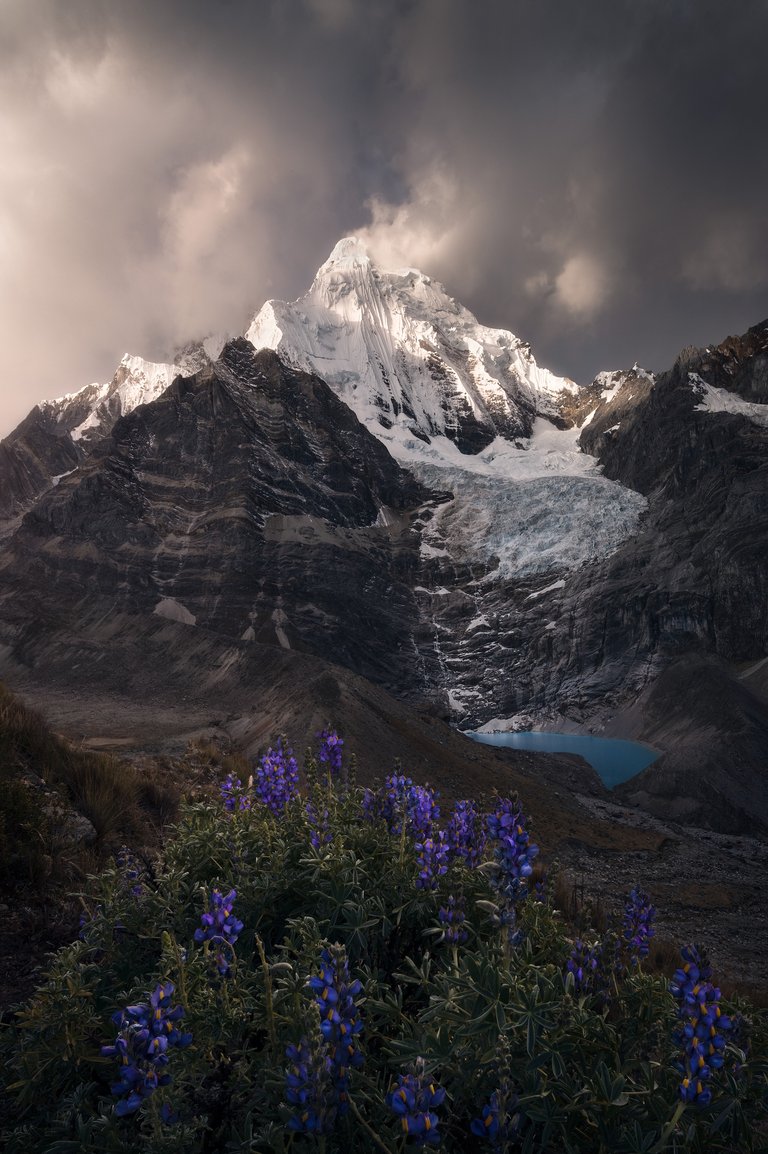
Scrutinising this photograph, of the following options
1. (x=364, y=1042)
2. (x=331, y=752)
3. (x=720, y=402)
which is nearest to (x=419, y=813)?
(x=331, y=752)

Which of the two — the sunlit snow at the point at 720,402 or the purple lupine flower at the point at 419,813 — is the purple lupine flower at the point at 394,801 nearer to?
the purple lupine flower at the point at 419,813

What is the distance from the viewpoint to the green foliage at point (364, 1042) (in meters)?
2.51

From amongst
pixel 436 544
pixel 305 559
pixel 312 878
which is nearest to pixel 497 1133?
pixel 312 878

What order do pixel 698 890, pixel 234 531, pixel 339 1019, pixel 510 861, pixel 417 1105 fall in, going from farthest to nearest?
pixel 234 531
pixel 698 890
pixel 510 861
pixel 339 1019
pixel 417 1105

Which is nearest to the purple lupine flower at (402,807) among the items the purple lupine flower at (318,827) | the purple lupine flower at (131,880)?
the purple lupine flower at (318,827)

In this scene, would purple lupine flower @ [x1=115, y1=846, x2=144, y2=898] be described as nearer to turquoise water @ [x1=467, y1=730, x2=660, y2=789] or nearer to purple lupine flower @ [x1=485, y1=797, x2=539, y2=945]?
purple lupine flower @ [x1=485, y1=797, x2=539, y2=945]

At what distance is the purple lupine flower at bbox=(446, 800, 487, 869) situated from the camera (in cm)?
482

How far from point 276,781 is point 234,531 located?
429 feet

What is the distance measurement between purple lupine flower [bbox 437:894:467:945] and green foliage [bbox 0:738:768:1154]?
0.49 ft

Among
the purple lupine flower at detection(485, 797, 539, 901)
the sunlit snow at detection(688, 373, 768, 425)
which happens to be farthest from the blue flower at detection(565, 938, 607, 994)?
the sunlit snow at detection(688, 373, 768, 425)

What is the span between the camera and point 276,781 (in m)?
5.60

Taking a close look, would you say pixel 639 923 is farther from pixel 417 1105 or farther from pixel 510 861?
pixel 417 1105

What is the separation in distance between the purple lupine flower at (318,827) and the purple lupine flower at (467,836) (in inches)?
39.0

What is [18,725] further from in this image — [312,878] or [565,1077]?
[565,1077]
